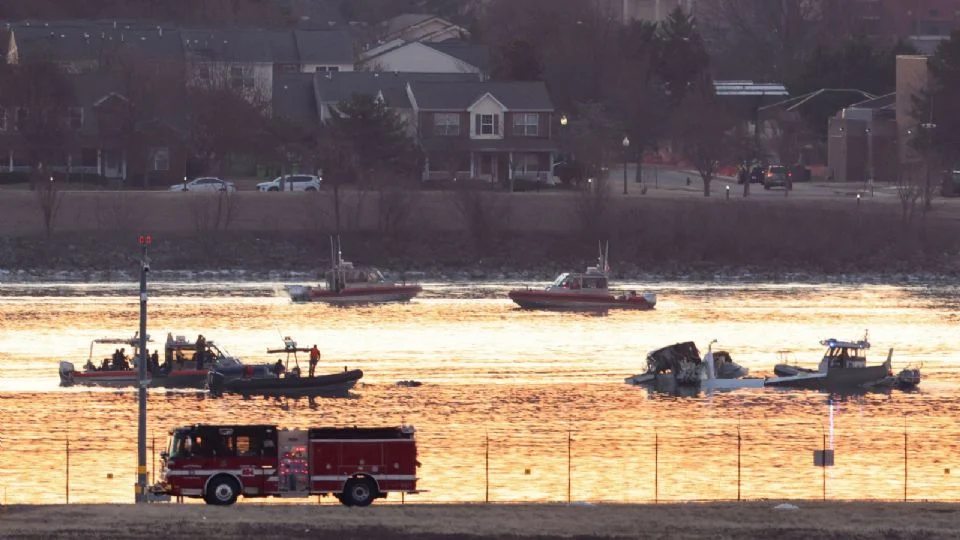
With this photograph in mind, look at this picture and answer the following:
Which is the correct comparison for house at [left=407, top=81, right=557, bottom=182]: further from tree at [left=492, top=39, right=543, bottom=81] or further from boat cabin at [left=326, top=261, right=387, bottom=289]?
boat cabin at [left=326, top=261, right=387, bottom=289]

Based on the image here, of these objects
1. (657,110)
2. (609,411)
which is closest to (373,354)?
(609,411)

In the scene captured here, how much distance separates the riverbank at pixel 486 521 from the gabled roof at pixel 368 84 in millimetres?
93410

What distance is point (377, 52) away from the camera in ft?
546

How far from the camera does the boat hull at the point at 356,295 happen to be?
97438 mm

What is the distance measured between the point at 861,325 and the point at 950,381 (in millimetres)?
17057

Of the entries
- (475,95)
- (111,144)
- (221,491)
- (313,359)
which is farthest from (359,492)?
(475,95)

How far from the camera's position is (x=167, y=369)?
6956 cm

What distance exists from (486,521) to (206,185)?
8192 centimetres

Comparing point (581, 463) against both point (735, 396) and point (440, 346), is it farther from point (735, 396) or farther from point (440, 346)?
point (440, 346)

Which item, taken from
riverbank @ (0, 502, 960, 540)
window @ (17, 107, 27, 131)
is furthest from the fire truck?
window @ (17, 107, 27, 131)

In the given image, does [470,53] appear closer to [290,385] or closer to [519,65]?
[519,65]

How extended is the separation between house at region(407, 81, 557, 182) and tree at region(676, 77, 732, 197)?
907 cm

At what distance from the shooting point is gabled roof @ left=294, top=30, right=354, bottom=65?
159 m

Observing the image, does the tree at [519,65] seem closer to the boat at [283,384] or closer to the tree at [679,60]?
the tree at [679,60]
